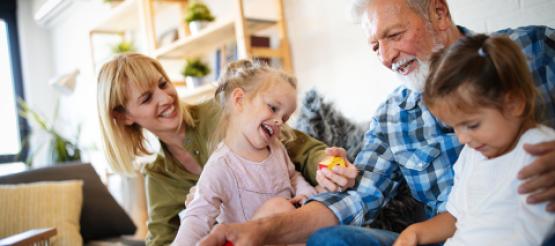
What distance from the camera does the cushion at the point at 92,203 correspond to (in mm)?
2434

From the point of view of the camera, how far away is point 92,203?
8.20ft

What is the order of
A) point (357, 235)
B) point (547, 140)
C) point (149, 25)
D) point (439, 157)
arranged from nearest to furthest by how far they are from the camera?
point (547, 140), point (357, 235), point (439, 157), point (149, 25)

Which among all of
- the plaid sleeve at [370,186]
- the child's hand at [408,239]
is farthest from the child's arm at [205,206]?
the child's hand at [408,239]

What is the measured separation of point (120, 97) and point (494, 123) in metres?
1.18

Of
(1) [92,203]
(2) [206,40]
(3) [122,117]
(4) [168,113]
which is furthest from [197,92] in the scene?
(4) [168,113]

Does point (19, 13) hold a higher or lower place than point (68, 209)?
higher

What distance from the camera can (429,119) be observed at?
130 centimetres

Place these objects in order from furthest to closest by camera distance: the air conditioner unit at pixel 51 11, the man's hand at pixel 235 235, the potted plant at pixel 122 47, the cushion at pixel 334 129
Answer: the air conditioner unit at pixel 51 11 → the potted plant at pixel 122 47 → the cushion at pixel 334 129 → the man's hand at pixel 235 235

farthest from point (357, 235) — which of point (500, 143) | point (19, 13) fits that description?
point (19, 13)

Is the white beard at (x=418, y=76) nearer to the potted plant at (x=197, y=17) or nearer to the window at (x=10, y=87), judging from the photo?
the potted plant at (x=197, y=17)

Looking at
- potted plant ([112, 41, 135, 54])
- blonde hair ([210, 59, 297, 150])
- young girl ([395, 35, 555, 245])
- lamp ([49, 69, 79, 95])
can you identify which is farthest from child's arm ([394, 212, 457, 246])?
lamp ([49, 69, 79, 95])

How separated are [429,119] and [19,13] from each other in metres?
5.13

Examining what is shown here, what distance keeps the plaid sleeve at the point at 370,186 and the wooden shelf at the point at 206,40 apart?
4.21ft

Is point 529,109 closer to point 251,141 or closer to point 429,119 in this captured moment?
point 429,119
